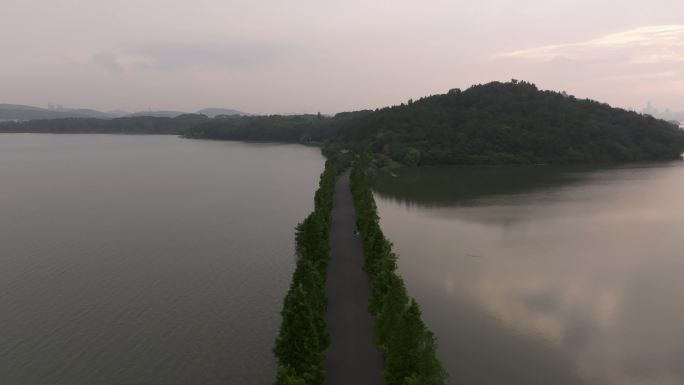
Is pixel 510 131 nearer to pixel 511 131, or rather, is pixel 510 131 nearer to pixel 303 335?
pixel 511 131

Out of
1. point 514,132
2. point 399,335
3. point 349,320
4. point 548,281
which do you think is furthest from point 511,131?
point 399,335

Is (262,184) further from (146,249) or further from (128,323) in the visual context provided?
(128,323)

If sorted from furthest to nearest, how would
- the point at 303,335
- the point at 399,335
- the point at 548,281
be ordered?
the point at 548,281 < the point at 303,335 < the point at 399,335

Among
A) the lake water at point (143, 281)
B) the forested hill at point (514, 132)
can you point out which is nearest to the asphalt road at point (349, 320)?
the lake water at point (143, 281)

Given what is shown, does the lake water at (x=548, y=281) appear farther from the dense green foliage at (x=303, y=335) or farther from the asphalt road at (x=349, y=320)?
the dense green foliage at (x=303, y=335)

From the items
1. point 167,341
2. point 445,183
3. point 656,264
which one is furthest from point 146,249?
point 445,183

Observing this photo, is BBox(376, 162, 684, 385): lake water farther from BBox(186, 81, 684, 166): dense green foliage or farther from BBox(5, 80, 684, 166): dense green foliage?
BBox(186, 81, 684, 166): dense green foliage

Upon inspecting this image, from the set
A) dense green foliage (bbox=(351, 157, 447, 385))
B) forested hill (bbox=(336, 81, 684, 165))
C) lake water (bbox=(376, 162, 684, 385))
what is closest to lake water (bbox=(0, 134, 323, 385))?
dense green foliage (bbox=(351, 157, 447, 385))
